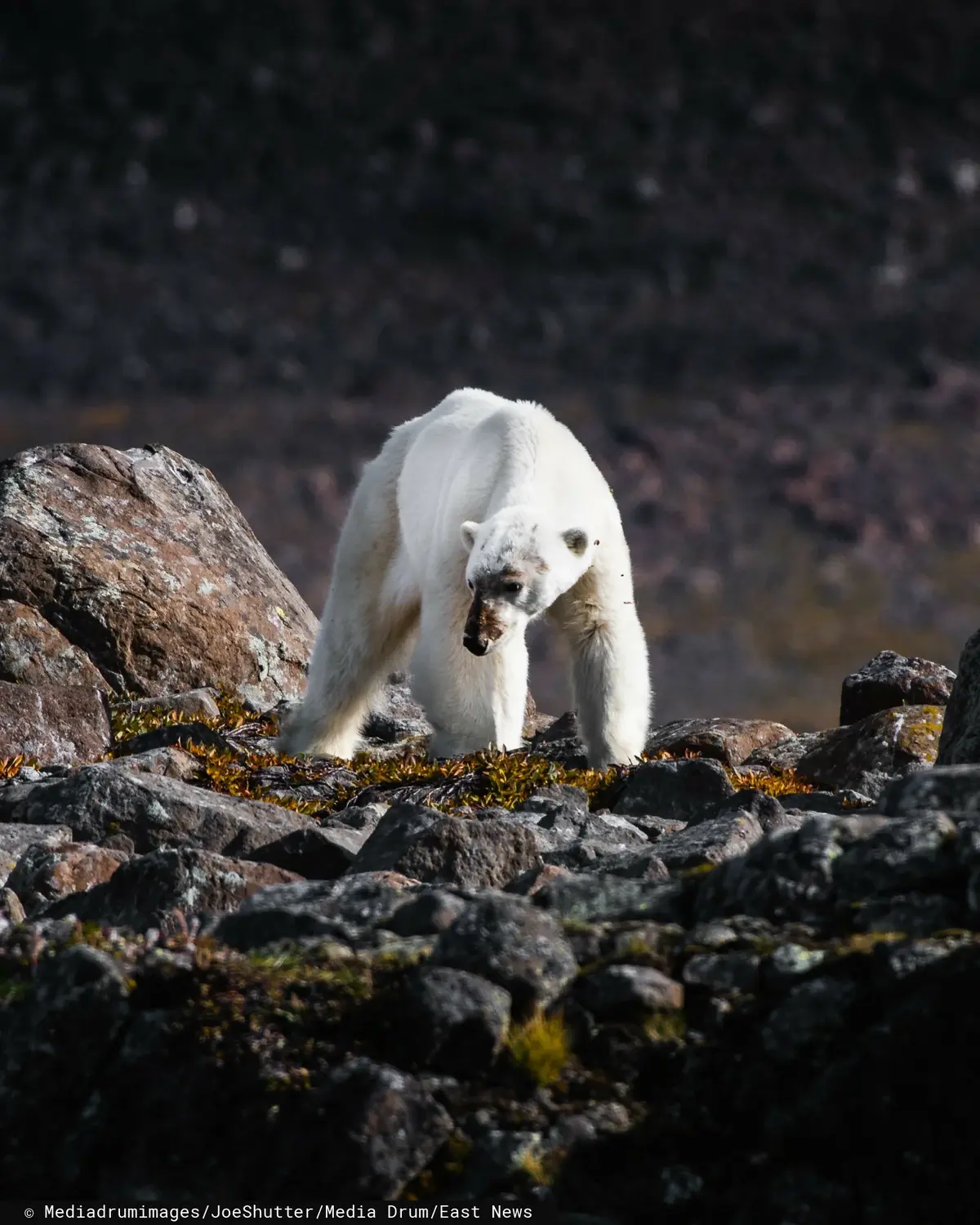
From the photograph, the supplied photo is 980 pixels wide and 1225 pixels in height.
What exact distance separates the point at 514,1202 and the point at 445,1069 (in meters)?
0.46

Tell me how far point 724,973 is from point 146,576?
1332 centimetres

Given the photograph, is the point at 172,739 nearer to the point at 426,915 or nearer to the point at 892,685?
the point at 892,685

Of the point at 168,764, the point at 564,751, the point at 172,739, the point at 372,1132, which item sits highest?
the point at 564,751

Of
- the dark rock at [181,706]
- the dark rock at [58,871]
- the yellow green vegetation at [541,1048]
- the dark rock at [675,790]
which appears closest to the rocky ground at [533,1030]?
the yellow green vegetation at [541,1048]

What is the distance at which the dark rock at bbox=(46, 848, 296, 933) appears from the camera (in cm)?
664

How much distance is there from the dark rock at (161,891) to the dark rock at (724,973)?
93.1 inches

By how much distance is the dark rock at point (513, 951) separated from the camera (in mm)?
4949

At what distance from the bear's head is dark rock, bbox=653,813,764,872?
3964mm

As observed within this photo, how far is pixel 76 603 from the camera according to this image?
1664 cm

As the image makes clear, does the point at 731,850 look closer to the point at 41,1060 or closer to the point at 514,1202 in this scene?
the point at 514,1202

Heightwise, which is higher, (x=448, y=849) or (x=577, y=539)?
(x=577, y=539)

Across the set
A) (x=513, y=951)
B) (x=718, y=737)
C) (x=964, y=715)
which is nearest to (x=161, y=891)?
(x=513, y=951)

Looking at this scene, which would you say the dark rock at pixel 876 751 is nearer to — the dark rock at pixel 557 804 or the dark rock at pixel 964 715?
the dark rock at pixel 964 715

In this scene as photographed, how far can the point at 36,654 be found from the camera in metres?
15.9
